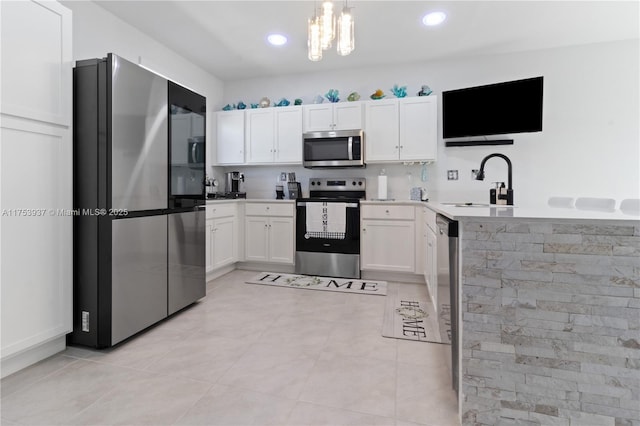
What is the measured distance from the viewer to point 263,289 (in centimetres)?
319

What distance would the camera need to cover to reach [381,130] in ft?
→ 11.8

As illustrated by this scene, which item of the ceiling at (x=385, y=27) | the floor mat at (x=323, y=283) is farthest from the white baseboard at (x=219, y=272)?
the ceiling at (x=385, y=27)

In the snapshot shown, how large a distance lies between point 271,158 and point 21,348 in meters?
2.92

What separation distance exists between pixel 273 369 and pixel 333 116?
2.93 meters

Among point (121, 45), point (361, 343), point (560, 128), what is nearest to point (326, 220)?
point (361, 343)

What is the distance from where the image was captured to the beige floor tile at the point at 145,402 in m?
1.30

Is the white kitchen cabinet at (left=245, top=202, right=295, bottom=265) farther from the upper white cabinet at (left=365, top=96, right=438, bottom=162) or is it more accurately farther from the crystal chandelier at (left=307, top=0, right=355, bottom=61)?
the crystal chandelier at (left=307, top=0, right=355, bottom=61)

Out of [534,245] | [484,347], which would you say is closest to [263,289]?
[484,347]

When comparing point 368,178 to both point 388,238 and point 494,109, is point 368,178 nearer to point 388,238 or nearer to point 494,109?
point 388,238

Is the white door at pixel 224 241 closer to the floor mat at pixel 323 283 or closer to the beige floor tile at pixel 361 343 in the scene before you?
the floor mat at pixel 323 283

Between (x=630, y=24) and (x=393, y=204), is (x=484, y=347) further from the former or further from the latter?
(x=630, y=24)

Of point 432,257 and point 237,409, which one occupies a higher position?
point 432,257

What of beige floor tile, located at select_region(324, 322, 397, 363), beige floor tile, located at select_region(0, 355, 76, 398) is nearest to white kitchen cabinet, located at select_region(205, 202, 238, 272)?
beige floor tile, located at select_region(0, 355, 76, 398)

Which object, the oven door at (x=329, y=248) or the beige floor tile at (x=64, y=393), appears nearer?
the beige floor tile at (x=64, y=393)
